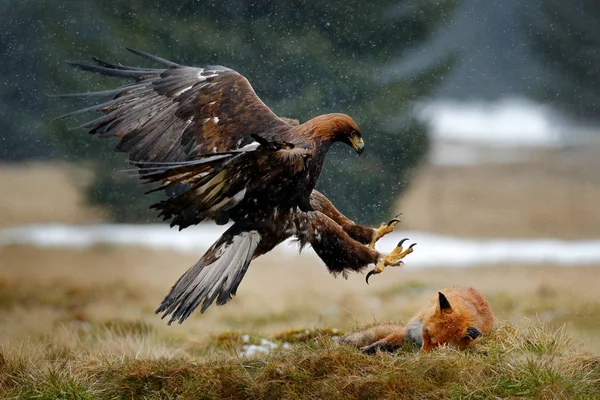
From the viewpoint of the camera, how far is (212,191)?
163 inches

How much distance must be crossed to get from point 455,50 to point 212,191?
324cm

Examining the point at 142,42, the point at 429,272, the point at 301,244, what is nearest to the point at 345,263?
the point at 301,244

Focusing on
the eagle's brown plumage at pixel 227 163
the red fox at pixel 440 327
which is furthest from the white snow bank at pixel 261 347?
the eagle's brown plumage at pixel 227 163

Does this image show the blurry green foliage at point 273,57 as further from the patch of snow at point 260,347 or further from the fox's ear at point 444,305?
the fox's ear at point 444,305

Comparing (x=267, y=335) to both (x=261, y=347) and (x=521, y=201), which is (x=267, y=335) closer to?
(x=261, y=347)

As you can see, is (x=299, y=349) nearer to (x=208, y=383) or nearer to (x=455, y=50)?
(x=208, y=383)

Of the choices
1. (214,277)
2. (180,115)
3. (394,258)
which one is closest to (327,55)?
(180,115)

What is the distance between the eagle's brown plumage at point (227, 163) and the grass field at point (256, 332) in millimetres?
516

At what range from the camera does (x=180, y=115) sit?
4691 millimetres

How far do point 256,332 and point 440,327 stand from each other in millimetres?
1974

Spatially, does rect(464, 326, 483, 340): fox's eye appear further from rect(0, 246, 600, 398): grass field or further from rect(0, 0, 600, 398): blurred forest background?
rect(0, 0, 600, 398): blurred forest background

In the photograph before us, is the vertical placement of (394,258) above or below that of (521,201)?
below

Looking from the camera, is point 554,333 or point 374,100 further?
point 374,100

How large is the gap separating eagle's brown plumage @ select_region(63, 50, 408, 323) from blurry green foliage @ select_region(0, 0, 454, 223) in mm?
1575
